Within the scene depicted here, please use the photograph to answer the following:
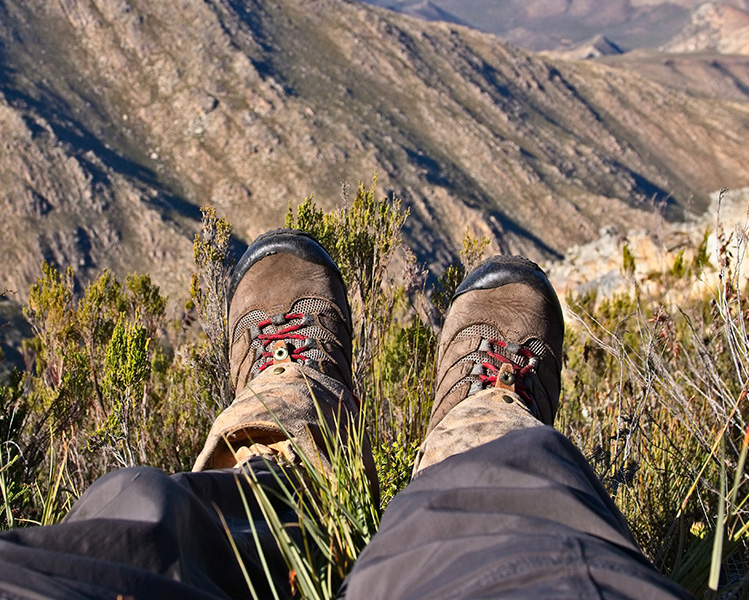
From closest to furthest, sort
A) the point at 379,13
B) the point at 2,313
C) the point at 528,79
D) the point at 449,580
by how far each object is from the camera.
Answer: the point at 449,580 → the point at 2,313 → the point at 379,13 → the point at 528,79

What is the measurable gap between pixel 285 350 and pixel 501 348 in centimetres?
74

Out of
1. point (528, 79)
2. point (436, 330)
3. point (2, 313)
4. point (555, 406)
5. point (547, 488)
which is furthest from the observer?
point (528, 79)

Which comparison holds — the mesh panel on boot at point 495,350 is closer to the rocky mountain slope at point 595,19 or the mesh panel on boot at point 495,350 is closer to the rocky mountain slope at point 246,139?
the rocky mountain slope at point 246,139

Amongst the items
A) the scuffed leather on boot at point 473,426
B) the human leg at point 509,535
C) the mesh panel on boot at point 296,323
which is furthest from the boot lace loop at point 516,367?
the human leg at point 509,535

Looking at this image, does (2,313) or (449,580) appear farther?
(2,313)

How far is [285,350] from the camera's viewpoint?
2205 mm

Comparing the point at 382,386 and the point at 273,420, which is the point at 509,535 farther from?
the point at 382,386

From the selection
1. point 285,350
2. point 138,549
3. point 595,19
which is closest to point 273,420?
point 285,350

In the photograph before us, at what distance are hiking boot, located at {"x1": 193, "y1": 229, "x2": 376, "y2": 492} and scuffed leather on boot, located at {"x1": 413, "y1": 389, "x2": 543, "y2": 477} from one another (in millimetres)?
170

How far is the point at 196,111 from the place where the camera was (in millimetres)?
36438

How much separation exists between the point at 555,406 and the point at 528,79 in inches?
2375

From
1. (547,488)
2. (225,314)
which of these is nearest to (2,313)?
(225,314)

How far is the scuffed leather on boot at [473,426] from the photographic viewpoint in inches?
58.2

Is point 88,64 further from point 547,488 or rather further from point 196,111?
point 547,488
